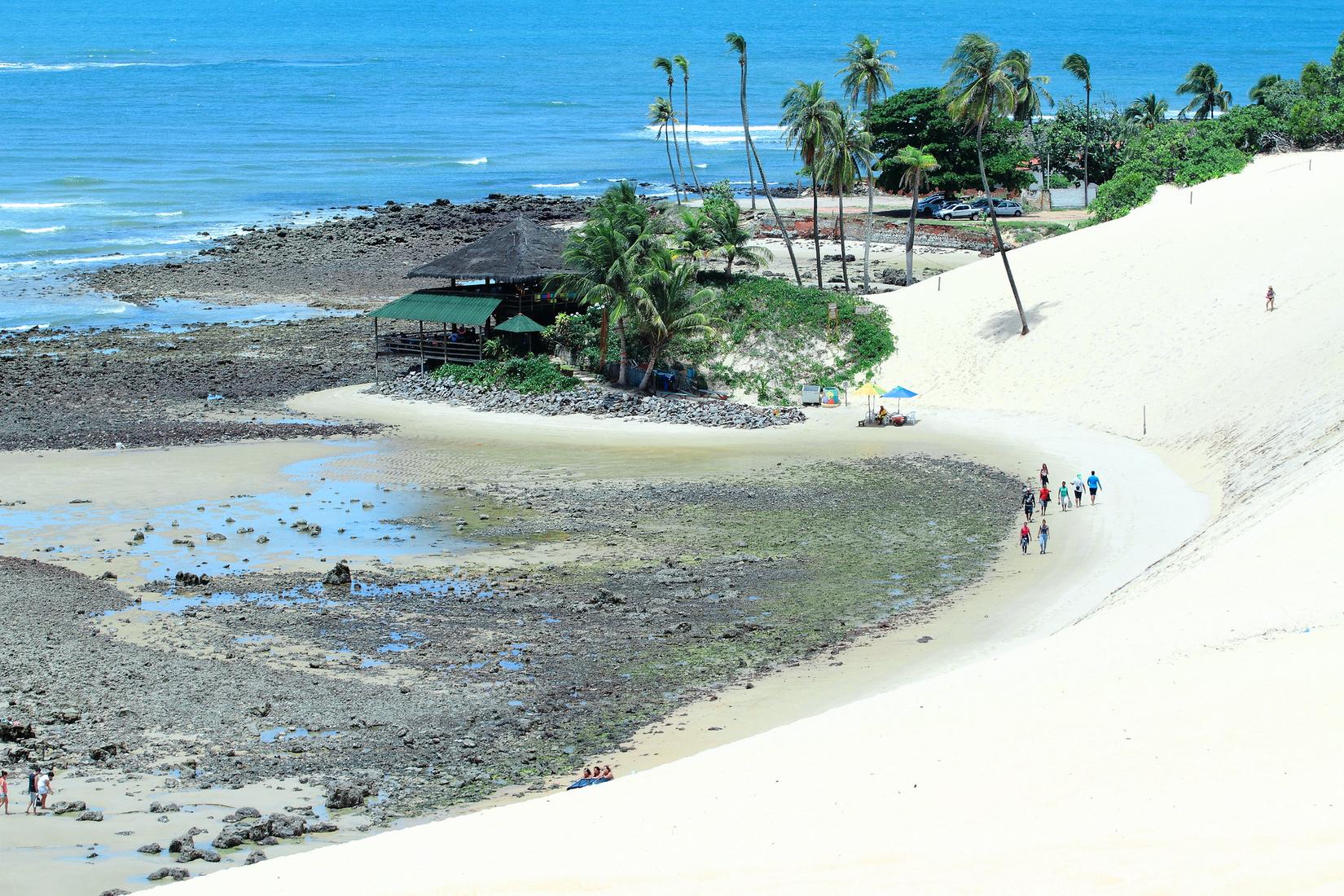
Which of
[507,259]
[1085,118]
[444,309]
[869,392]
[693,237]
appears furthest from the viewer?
[1085,118]

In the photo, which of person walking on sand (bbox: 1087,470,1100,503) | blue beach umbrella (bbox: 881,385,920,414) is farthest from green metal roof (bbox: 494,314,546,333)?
person walking on sand (bbox: 1087,470,1100,503)

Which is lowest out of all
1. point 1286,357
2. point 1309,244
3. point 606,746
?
point 606,746

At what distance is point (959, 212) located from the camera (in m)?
75.4

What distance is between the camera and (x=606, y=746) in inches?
821

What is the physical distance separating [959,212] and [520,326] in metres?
36.5

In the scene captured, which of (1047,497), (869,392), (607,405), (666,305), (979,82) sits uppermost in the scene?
(979,82)

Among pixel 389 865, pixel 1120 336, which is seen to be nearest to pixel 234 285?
pixel 1120 336

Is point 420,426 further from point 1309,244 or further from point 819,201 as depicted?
point 819,201

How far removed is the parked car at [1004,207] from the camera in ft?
241

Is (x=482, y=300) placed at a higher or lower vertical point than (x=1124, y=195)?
lower

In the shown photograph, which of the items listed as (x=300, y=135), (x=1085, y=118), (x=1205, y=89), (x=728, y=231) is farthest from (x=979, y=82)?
(x=300, y=135)

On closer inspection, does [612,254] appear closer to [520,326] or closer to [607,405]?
[520,326]

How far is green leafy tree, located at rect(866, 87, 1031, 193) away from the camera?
7675 centimetres

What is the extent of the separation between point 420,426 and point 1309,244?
26959 mm
